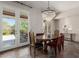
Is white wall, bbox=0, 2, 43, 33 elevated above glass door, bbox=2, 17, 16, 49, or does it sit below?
above

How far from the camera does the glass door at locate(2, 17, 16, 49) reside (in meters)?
5.47

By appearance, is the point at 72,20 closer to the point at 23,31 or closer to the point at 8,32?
the point at 23,31

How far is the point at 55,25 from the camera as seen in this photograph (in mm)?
11930

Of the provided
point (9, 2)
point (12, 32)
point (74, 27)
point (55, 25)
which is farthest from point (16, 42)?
point (55, 25)

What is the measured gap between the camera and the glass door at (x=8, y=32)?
547 centimetres

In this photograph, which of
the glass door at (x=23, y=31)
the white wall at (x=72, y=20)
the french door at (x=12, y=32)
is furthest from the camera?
the white wall at (x=72, y=20)

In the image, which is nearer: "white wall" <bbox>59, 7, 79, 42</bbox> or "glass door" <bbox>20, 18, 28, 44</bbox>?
"glass door" <bbox>20, 18, 28, 44</bbox>

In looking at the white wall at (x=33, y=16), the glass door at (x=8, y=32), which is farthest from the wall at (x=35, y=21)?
the glass door at (x=8, y=32)

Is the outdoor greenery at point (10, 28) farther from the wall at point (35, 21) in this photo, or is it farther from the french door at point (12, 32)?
the wall at point (35, 21)

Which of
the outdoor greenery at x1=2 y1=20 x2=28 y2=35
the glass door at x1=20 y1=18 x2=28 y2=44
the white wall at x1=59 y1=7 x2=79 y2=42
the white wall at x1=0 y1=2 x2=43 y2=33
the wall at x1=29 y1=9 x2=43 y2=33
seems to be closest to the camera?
the outdoor greenery at x1=2 y1=20 x2=28 y2=35

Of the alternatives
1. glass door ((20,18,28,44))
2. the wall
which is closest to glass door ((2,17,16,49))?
glass door ((20,18,28,44))

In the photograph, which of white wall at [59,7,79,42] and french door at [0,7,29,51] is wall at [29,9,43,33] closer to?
french door at [0,7,29,51]

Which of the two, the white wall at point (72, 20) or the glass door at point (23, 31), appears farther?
the white wall at point (72, 20)

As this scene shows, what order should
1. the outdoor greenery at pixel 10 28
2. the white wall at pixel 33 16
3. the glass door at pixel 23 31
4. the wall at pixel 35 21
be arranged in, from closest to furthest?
the outdoor greenery at pixel 10 28, the white wall at pixel 33 16, the glass door at pixel 23 31, the wall at pixel 35 21
